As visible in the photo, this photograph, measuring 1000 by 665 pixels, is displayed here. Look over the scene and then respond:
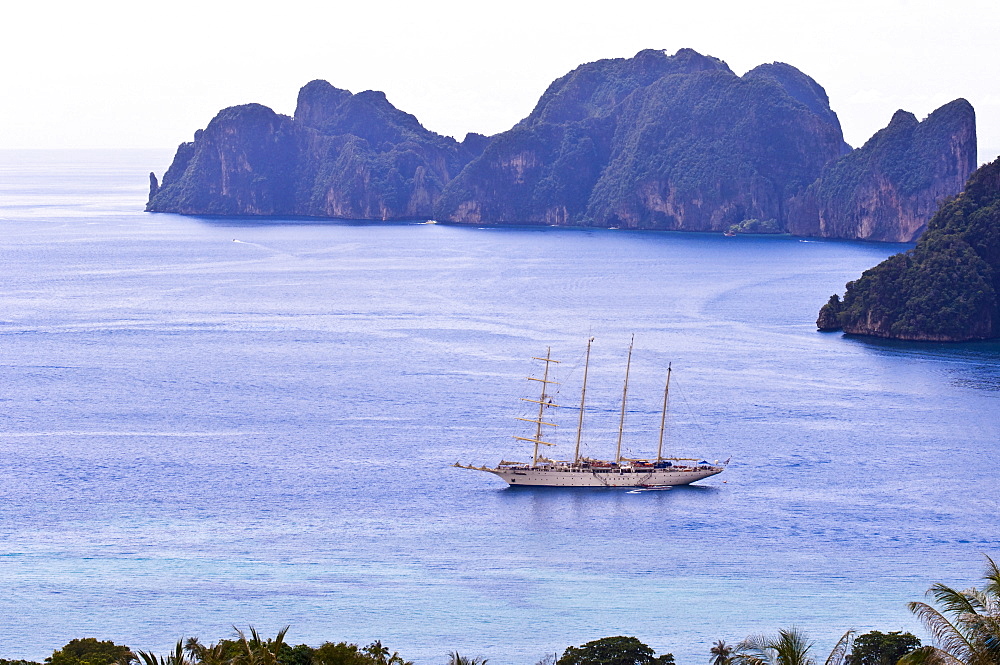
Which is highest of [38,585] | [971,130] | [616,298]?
[971,130]

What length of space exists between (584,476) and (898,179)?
130909 millimetres

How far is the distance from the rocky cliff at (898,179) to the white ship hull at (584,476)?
12152 cm

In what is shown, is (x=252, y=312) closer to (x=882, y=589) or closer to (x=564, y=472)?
(x=564, y=472)

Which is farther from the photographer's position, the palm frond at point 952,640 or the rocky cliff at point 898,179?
the rocky cliff at point 898,179

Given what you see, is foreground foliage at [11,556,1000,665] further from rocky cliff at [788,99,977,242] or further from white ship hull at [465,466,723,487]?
rocky cliff at [788,99,977,242]

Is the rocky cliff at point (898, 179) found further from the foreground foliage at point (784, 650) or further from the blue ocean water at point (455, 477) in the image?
the foreground foliage at point (784, 650)

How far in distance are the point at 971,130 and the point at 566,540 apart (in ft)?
449

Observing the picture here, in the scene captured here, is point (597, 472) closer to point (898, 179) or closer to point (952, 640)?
point (952, 640)

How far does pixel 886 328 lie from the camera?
8944 cm

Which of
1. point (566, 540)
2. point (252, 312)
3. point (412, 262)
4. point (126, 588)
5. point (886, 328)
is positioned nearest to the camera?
point (126, 588)

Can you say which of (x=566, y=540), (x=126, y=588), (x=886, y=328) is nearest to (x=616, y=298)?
(x=886, y=328)

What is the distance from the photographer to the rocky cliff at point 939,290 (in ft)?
289

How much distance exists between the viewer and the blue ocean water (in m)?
40.1

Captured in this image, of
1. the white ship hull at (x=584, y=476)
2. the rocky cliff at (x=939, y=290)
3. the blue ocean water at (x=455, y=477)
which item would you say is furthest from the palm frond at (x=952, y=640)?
the rocky cliff at (x=939, y=290)
